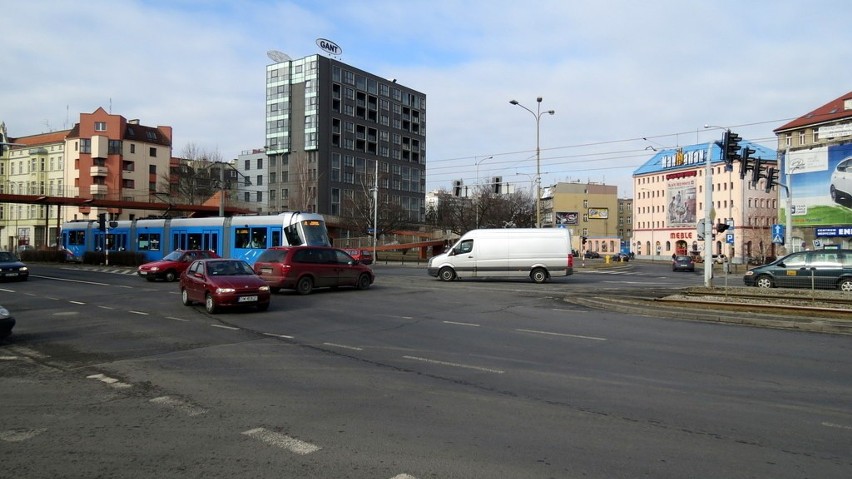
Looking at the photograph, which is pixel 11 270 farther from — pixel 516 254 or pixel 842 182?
pixel 842 182

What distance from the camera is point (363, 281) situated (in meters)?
22.8

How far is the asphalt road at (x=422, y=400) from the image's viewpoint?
489 cm

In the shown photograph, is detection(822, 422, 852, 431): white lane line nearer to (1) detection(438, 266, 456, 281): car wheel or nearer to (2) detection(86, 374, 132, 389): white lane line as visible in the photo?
Answer: (2) detection(86, 374, 132, 389): white lane line

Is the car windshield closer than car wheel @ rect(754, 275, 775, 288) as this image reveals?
Yes

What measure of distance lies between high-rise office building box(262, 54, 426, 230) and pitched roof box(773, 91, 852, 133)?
5382 centimetres

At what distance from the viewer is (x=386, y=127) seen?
100062mm

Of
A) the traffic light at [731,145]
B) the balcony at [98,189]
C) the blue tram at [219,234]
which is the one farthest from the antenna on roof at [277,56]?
the traffic light at [731,145]

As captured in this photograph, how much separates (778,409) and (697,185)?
11244 centimetres

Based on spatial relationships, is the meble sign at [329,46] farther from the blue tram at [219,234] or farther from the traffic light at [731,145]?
the traffic light at [731,145]

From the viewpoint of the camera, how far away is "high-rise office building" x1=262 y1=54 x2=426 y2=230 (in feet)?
290

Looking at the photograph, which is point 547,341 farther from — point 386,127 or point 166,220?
point 386,127

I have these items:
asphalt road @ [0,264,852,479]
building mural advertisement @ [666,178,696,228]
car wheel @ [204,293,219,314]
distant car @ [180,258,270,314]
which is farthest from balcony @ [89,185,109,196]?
building mural advertisement @ [666,178,696,228]

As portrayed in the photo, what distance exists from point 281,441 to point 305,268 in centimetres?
1547

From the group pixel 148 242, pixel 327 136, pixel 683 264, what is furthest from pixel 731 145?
pixel 327 136
